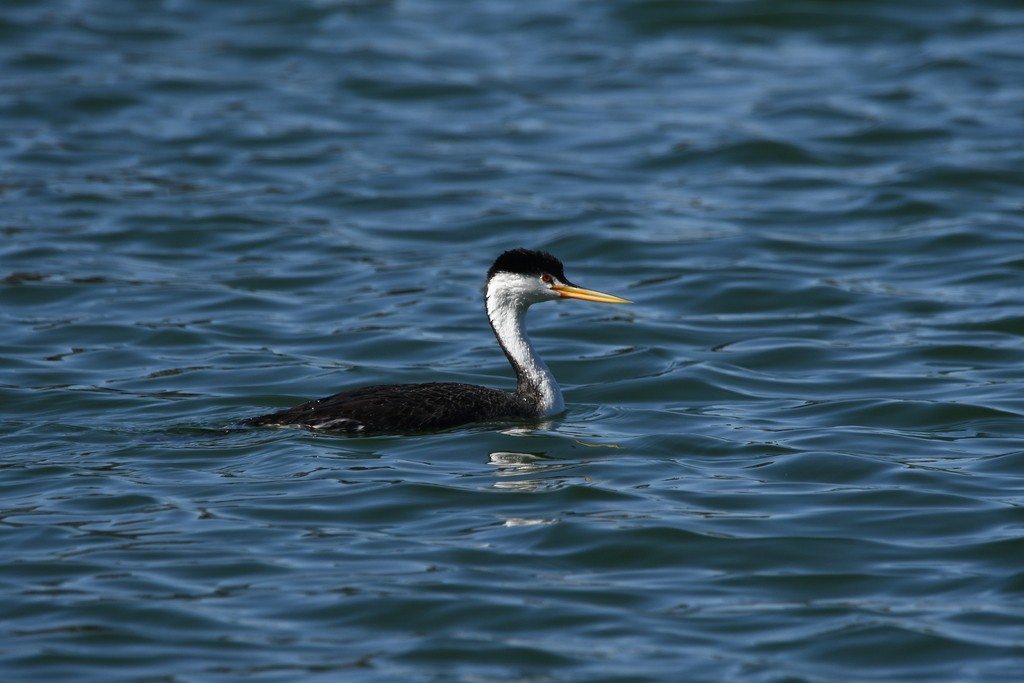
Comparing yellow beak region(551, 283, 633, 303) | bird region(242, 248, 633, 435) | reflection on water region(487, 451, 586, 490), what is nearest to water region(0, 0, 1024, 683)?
reflection on water region(487, 451, 586, 490)

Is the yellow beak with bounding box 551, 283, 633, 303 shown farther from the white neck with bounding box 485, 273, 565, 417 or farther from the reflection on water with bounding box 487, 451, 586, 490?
the reflection on water with bounding box 487, 451, 586, 490

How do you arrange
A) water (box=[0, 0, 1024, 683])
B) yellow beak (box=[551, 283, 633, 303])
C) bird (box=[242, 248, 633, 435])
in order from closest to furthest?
water (box=[0, 0, 1024, 683])
bird (box=[242, 248, 633, 435])
yellow beak (box=[551, 283, 633, 303])

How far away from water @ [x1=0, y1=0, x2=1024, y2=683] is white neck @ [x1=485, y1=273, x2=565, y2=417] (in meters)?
0.22

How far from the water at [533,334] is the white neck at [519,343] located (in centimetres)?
22

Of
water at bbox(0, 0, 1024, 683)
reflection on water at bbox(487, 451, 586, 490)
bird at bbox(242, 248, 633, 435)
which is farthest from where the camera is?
bird at bbox(242, 248, 633, 435)

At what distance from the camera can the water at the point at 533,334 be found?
7758 millimetres

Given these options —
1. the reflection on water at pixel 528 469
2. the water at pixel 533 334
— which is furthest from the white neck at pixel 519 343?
the reflection on water at pixel 528 469

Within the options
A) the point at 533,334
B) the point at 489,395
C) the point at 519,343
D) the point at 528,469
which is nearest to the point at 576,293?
the point at 519,343

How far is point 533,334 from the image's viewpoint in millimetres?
14273

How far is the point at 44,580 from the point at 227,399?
3953 millimetres

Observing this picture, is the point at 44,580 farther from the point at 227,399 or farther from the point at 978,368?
the point at 978,368

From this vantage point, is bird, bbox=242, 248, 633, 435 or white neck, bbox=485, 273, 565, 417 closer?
bird, bbox=242, 248, 633, 435

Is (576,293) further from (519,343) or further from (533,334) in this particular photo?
(533,334)

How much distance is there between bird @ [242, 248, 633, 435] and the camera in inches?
415
